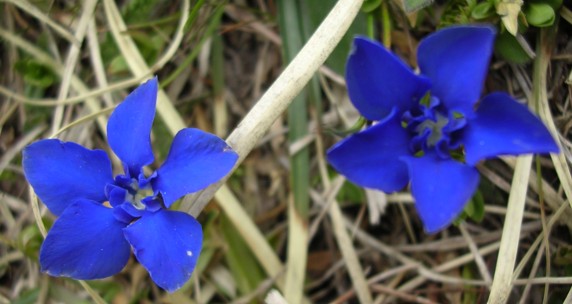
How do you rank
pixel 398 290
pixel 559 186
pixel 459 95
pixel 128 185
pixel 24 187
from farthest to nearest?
pixel 24 187 → pixel 398 290 → pixel 559 186 → pixel 128 185 → pixel 459 95

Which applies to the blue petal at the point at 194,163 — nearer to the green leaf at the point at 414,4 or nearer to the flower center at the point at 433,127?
the flower center at the point at 433,127

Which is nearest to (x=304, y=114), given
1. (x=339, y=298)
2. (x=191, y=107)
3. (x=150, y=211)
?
(x=191, y=107)

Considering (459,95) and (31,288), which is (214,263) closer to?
(31,288)

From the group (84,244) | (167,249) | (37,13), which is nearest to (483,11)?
(167,249)

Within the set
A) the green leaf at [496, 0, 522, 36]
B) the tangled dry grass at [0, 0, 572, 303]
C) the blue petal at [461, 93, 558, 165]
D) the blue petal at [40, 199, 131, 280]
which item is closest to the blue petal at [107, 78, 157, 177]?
the blue petal at [40, 199, 131, 280]

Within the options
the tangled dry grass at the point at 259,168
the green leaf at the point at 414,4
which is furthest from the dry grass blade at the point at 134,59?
the green leaf at the point at 414,4

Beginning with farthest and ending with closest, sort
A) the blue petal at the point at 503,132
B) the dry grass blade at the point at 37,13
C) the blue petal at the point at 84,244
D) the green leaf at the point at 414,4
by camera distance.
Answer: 1. the dry grass blade at the point at 37,13
2. the green leaf at the point at 414,4
3. the blue petal at the point at 84,244
4. the blue petal at the point at 503,132
